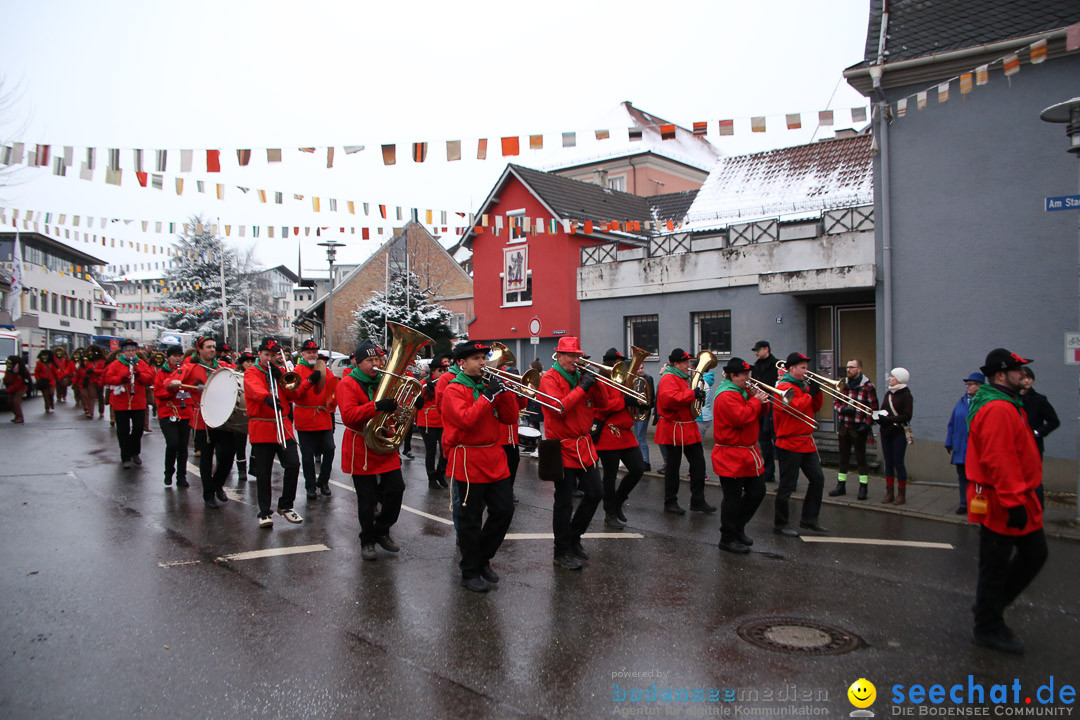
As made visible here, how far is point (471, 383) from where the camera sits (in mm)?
5758

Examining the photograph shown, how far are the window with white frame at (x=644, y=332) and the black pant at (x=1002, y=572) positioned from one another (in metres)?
13.3

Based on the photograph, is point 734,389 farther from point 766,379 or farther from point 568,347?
point 766,379

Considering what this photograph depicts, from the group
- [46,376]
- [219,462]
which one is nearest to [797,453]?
[219,462]

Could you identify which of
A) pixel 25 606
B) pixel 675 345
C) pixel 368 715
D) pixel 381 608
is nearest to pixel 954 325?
pixel 675 345

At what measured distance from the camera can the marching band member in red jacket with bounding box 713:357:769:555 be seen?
6840 millimetres

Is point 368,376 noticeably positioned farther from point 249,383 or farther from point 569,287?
point 569,287

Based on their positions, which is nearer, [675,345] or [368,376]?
[368,376]

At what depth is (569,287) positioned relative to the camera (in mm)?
25219

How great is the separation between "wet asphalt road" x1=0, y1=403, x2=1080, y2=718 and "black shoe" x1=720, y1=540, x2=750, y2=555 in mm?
161

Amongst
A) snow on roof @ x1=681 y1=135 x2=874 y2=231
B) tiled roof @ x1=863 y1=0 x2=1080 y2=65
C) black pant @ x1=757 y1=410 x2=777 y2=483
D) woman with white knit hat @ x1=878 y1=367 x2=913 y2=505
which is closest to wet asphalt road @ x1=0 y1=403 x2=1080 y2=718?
woman with white knit hat @ x1=878 y1=367 x2=913 y2=505

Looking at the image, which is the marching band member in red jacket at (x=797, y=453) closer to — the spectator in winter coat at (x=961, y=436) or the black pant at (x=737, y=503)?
the black pant at (x=737, y=503)

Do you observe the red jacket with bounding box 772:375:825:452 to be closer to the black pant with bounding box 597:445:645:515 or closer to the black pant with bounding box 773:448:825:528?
the black pant with bounding box 773:448:825:528

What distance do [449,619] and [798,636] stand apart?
7.36ft

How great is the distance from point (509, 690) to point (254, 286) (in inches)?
2368
